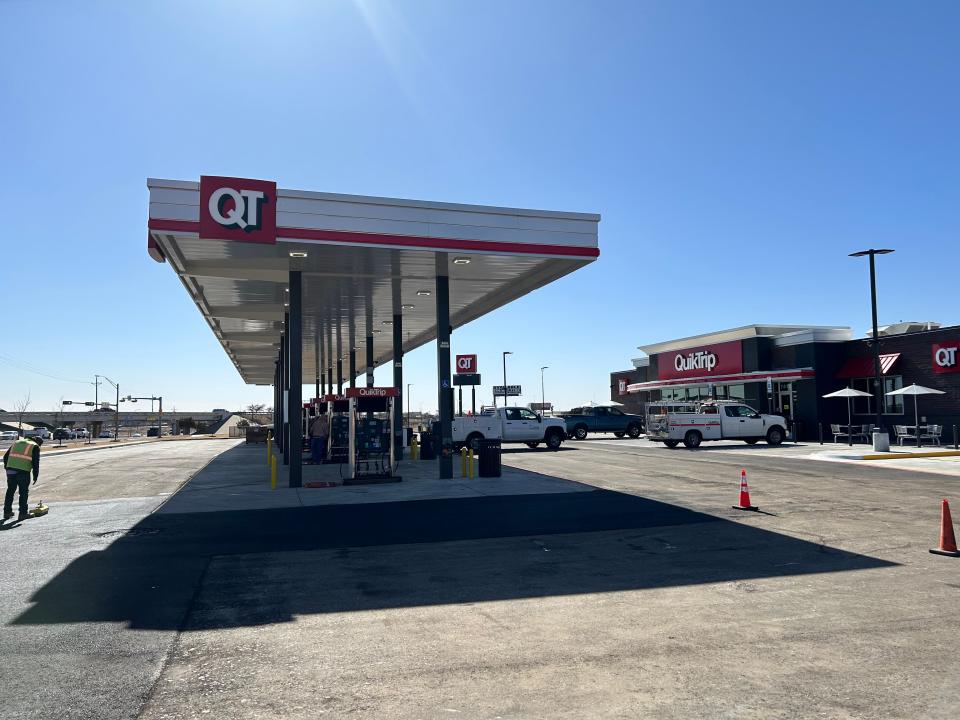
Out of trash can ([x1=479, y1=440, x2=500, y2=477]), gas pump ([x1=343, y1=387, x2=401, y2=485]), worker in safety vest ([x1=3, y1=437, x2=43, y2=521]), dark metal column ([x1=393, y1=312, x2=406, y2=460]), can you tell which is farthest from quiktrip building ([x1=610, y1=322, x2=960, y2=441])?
worker in safety vest ([x1=3, y1=437, x2=43, y2=521])

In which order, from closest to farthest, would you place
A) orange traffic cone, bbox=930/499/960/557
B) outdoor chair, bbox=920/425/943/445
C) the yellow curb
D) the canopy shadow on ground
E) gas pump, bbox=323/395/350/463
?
the canopy shadow on ground → orange traffic cone, bbox=930/499/960/557 → gas pump, bbox=323/395/350/463 → the yellow curb → outdoor chair, bbox=920/425/943/445

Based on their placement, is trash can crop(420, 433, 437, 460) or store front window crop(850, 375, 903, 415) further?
store front window crop(850, 375, 903, 415)

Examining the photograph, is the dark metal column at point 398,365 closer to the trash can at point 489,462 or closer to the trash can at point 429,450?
the trash can at point 429,450

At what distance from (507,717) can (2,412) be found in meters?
174

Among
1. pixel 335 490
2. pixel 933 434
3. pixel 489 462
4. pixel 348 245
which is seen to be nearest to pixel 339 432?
pixel 335 490

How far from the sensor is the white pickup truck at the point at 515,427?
3064 cm

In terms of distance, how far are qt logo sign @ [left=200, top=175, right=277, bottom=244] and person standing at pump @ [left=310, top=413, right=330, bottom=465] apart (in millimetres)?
10013

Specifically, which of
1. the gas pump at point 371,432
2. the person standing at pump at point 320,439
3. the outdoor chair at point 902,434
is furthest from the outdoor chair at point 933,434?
the person standing at pump at point 320,439

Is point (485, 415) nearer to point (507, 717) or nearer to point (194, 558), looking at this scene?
point (194, 558)

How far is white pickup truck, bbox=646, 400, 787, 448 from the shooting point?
32.7 m

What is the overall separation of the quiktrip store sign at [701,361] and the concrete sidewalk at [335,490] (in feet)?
78.1

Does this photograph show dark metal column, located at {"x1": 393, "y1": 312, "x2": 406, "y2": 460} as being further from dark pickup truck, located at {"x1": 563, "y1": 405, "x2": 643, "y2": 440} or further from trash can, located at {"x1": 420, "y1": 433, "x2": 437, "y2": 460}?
dark pickup truck, located at {"x1": 563, "y1": 405, "x2": 643, "y2": 440}

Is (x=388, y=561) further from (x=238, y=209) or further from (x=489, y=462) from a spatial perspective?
(x=489, y=462)

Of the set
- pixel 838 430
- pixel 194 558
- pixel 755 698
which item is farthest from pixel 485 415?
pixel 755 698
